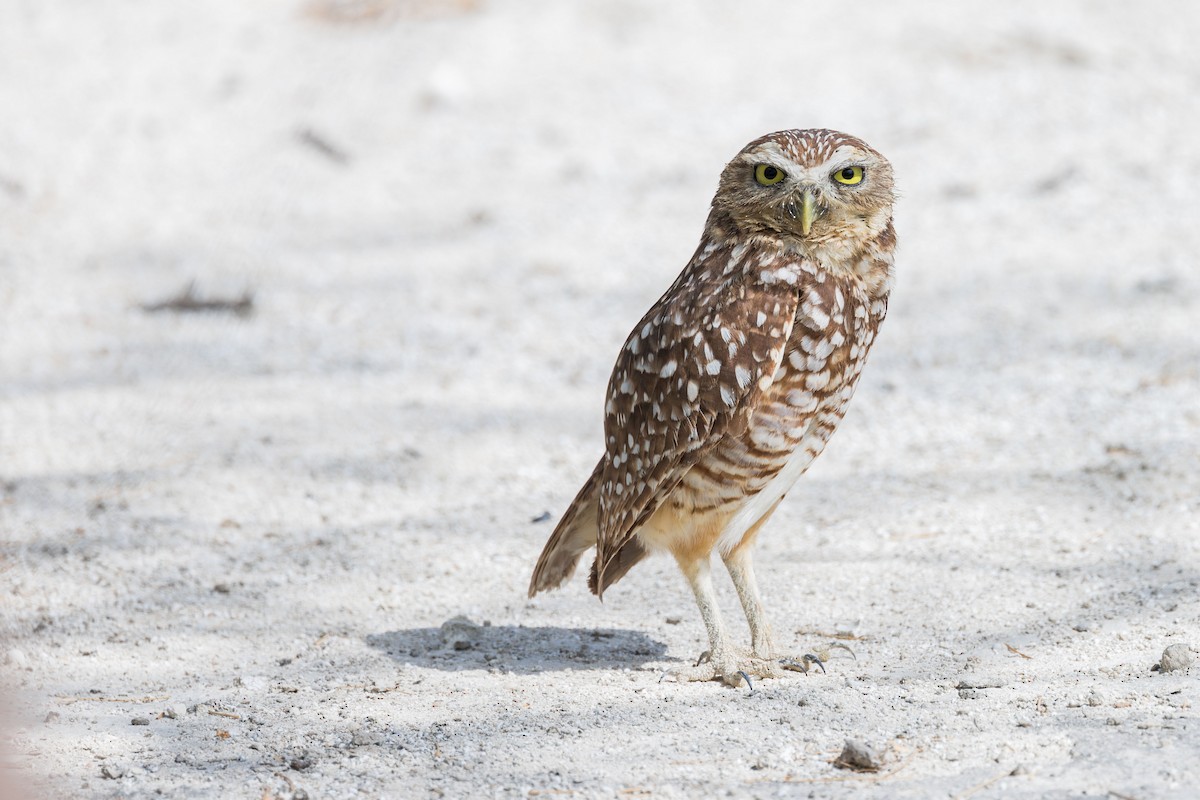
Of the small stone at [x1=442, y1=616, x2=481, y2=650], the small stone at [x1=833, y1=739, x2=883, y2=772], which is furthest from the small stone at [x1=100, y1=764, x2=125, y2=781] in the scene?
the small stone at [x1=833, y1=739, x2=883, y2=772]

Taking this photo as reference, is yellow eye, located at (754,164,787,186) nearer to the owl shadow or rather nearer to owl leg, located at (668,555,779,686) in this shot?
owl leg, located at (668,555,779,686)

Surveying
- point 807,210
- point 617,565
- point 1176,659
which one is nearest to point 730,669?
point 617,565

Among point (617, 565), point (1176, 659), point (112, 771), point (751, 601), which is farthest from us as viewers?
point (617, 565)

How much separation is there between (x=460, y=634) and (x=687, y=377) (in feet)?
3.95

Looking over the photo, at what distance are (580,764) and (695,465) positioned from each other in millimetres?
921

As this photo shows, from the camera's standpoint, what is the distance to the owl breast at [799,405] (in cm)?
375

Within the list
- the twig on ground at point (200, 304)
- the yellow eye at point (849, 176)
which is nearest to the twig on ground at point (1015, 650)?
the yellow eye at point (849, 176)

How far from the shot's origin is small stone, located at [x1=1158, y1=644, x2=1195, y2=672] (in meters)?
Result: 3.62

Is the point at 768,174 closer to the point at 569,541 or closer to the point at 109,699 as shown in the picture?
the point at 569,541

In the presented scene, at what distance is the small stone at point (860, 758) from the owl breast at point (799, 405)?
34.3 inches

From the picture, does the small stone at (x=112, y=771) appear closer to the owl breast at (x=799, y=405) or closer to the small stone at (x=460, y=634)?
the small stone at (x=460, y=634)

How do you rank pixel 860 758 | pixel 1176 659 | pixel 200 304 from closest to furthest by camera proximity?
pixel 860 758
pixel 1176 659
pixel 200 304

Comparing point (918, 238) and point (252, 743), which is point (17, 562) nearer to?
point (252, 743)

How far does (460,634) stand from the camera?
4.39 meters
